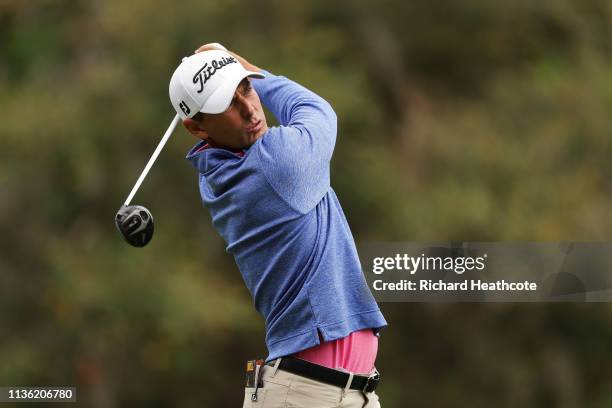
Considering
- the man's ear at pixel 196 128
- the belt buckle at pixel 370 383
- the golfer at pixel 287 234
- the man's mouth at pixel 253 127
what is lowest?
the belt buckle at pixel 370 383

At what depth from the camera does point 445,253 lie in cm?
662

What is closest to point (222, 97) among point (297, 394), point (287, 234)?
point (287, 234)

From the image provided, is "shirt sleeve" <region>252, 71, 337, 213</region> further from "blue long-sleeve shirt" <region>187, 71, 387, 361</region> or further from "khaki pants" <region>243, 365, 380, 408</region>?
"khaki pants" <region>243, 365, 380, 408</region>

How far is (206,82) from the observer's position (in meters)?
4.02

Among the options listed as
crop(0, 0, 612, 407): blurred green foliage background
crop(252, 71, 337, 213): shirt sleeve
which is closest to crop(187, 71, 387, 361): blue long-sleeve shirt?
crop(252, 71, 337, 213): shirt sleeve

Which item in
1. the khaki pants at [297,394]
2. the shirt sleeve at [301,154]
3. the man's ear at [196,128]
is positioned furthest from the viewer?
the man's ear at [196,128]

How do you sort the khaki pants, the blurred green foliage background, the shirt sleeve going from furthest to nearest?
the blurred green foliage background → the khaki pants → the shirt sleeve

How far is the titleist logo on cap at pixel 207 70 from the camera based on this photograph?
4.03m

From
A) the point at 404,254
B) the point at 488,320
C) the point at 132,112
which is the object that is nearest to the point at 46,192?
the point at 132,112

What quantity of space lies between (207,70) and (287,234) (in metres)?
0.51

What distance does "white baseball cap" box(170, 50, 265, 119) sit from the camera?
4.00 metres

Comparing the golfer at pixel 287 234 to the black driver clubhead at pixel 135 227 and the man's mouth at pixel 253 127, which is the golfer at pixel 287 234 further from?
the black driver clubhead at pixel 135 227

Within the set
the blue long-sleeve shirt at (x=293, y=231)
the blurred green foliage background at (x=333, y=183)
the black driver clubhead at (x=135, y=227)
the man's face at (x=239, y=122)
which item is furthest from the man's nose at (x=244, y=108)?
the blurred green foliage background at (x=333, y=183)

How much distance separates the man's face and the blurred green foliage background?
10.5 metres
